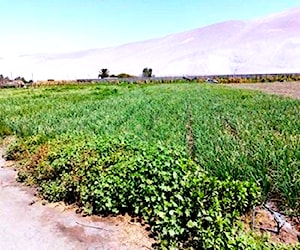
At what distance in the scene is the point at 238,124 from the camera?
32.7ft

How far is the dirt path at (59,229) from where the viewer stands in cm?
451

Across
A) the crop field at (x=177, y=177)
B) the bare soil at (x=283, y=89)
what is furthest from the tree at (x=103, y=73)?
the crop field at (x=177, y=177)

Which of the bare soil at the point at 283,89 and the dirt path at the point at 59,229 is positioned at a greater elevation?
the dirt path at the point at 59,229

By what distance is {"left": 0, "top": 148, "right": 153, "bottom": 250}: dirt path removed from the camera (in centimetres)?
451

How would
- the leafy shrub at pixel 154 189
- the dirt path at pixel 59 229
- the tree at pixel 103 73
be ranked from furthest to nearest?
1. the tree at pixel 103 73
2. the dirt path at pixel 59 229
3. the leafy shrub at pixel 154 189

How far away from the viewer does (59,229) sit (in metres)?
4.95

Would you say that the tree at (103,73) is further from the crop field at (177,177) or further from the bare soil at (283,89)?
the crop field at (177,177)

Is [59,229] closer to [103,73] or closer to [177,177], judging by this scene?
[177,177]

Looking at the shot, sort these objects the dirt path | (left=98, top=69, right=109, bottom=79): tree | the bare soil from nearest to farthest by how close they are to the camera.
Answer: the dirt path < the bare soil < (left=98, top=69, right=109, bottom=79): tree

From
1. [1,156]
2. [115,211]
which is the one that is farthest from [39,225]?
[1,156]

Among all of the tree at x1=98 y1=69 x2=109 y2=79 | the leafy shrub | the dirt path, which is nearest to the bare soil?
the leafy shrub

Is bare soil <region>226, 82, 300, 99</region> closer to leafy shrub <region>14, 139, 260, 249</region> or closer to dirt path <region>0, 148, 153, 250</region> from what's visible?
leafy shrub <region>14, 139, 260, 249</region>

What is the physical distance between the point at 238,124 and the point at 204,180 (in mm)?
5608

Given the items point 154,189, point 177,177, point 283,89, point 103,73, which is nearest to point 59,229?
point 154,189
